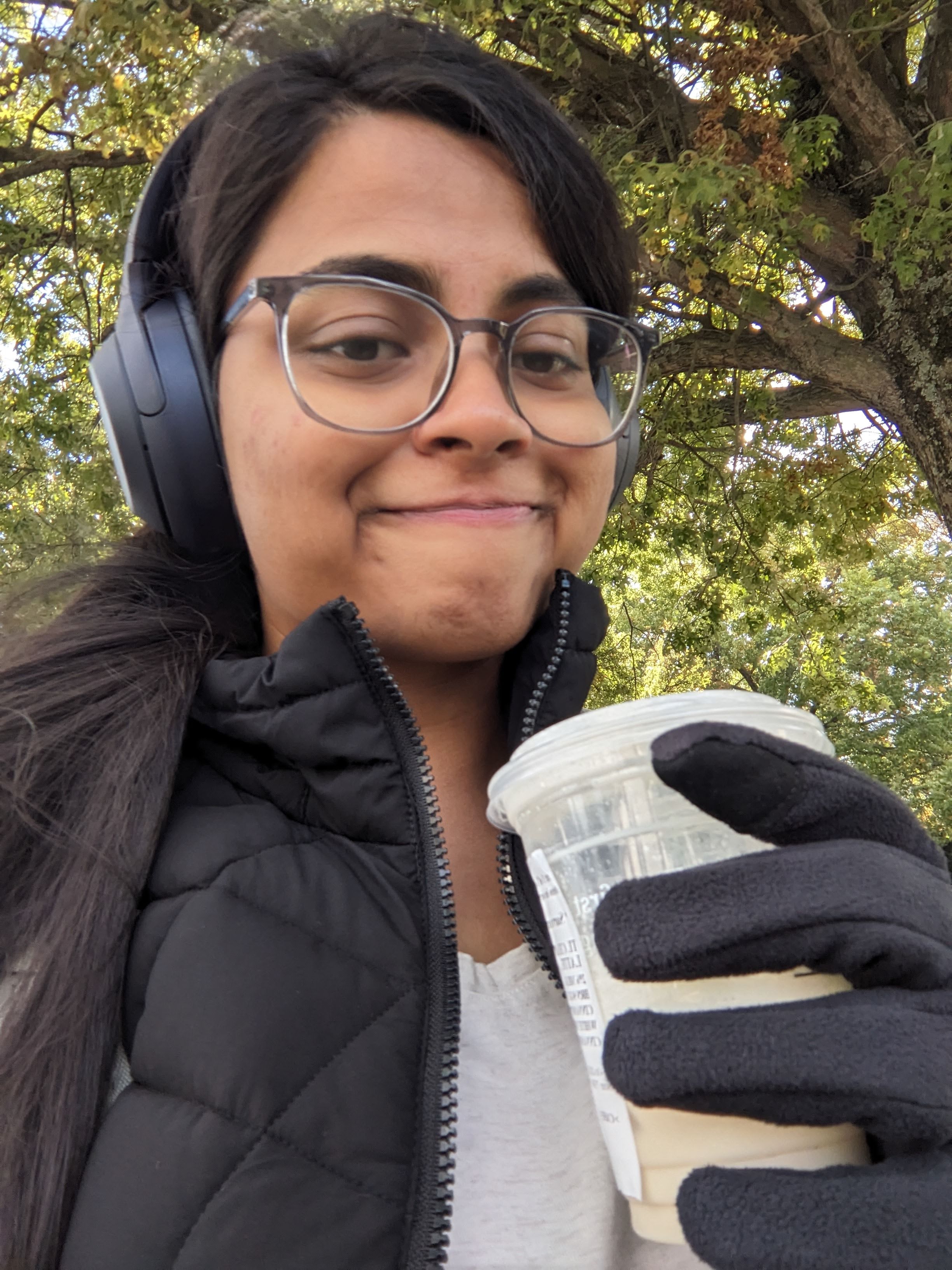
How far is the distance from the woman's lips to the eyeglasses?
11 cm

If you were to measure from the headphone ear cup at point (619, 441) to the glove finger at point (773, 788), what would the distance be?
734 mm

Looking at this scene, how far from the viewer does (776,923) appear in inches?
29.3

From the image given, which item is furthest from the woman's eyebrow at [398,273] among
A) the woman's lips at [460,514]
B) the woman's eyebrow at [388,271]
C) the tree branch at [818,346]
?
the tree branch at [818,346]

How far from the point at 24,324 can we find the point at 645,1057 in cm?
570

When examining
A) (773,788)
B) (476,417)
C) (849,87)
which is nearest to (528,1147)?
(773,788)

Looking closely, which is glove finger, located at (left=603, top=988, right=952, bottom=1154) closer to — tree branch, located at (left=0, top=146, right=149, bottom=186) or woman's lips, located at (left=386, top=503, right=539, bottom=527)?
woman's lips, located at (left=386, top=503, right=539, bottom=527)

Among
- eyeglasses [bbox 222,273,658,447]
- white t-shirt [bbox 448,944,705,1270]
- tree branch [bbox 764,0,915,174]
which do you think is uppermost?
tree branch [bbox 764,0,915,174]

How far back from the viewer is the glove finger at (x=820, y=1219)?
27.1 inches

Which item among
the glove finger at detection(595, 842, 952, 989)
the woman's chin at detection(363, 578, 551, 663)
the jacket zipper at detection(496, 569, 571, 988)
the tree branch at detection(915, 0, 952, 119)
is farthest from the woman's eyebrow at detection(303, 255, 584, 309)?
the tree branch at detection(915, 0, 952, 119)

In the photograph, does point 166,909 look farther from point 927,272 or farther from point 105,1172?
point 927,272

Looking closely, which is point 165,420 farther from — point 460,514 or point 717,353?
point 717,353

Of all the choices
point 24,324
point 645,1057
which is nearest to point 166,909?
point 645,1057

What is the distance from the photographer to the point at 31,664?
4.26ft

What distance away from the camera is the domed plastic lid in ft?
2.96
